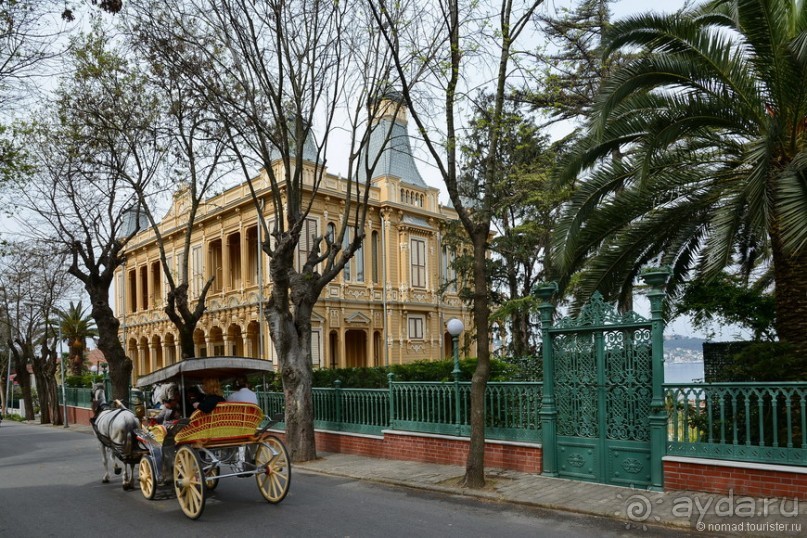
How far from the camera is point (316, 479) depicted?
12000mm

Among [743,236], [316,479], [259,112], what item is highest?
[259,112]

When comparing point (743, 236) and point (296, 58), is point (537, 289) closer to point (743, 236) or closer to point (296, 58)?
point (743, 236)

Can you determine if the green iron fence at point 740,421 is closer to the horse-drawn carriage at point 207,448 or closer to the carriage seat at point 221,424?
the horse-drawn carriage at point 207,448

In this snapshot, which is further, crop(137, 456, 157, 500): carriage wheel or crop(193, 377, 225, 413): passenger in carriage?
crop(137, 456, 157, 500): carriage wheel

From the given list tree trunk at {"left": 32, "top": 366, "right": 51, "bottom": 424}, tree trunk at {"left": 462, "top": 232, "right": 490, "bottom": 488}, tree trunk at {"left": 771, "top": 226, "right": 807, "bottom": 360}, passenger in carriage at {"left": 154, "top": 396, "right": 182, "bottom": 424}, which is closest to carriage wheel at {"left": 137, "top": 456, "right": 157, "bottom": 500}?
passenger in carriage at {"left": 154, "top": 396, "right": 182, "bottom": 424}

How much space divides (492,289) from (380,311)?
7308mm

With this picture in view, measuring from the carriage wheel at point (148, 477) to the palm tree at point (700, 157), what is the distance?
279 inches

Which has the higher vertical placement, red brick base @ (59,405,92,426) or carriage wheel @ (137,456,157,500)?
carriage wheel @ (137,456,157,500)

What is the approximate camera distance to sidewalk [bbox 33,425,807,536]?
759 cm

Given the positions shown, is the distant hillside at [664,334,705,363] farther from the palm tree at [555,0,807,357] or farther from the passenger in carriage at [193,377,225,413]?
the passenger in carriage at [193,377,225,413]

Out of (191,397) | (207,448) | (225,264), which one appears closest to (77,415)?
(225,264)

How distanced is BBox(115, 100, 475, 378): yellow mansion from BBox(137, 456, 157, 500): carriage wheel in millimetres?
17491

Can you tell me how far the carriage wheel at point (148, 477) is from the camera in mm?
9984

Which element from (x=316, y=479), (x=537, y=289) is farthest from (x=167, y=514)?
(x=537, y=289)
